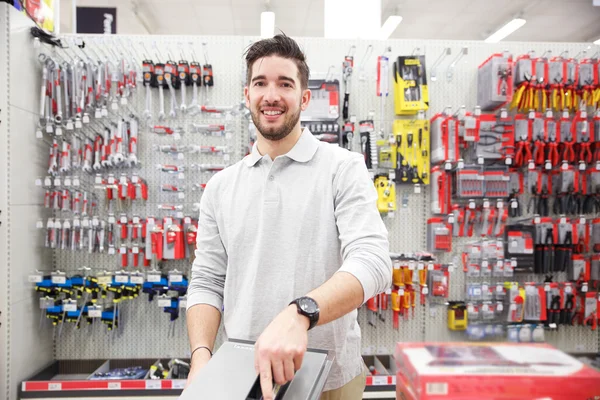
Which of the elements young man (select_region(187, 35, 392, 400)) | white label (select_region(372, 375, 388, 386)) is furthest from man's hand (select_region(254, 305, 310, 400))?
white label (select_region(372, 375, 388, 386))

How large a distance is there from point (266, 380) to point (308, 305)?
0.20 m

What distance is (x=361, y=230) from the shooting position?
1123 millimetres

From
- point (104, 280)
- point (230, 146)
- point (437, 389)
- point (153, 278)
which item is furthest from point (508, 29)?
point (437, 389)

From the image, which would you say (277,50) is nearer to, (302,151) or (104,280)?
(302,151)

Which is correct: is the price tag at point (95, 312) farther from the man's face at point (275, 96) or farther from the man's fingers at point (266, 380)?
the man's fingers at point (266, 380)

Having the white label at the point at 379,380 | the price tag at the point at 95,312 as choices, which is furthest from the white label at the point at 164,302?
the white label at the point at 379,380

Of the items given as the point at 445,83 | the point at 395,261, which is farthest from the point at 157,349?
the point at 445,83

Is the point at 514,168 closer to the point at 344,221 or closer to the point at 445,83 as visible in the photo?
the point at 445,83

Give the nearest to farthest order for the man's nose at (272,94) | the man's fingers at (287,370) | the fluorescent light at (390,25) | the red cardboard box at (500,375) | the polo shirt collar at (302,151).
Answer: the red cardboard box at (500,375) < the man's fingers at (287,370) < the man's nose at (272,94) < the polo shirt collar at (302,151) < the fluorescent light at (390,25)

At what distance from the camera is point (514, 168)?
12.1ft

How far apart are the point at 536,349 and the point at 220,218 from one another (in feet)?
3.25

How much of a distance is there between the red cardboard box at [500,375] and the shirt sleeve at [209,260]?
31.8 inches

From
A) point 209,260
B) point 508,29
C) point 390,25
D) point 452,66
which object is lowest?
point 209,260

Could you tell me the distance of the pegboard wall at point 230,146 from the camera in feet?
12.0
